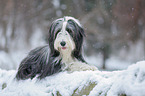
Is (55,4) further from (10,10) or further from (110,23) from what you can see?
(110,23)

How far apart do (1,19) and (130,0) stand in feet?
18.7

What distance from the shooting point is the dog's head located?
270cm

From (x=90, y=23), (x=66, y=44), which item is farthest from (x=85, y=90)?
(x=90, y=23)

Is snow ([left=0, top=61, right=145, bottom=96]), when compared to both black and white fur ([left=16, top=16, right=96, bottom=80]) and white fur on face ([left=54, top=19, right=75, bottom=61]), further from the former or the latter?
white fur on face ([left=54, top=19, right=75, bottom=61])

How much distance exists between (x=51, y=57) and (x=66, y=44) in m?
0.26

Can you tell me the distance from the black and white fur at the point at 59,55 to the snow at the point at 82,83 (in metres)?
0.13

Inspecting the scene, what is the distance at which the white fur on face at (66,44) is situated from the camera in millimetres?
2684

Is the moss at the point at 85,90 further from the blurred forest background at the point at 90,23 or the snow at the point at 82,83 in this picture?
the blurred forest background at the point at 90,23

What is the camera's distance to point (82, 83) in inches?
82.0

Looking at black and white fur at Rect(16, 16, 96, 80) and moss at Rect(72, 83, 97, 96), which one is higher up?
black and white fur at Rect(16, 16, 96, 80)

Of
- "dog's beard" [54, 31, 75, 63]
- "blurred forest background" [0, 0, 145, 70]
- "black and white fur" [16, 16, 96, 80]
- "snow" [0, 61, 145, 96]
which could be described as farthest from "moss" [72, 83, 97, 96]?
"blurred forest background" [0, 0, 145, 70]

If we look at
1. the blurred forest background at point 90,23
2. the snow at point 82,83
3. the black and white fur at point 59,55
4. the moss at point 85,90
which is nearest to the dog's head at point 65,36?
the black and white fur at point 59,55

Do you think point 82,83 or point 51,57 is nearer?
point 82,83

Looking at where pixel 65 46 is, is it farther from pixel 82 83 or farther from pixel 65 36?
pixel 82 83
